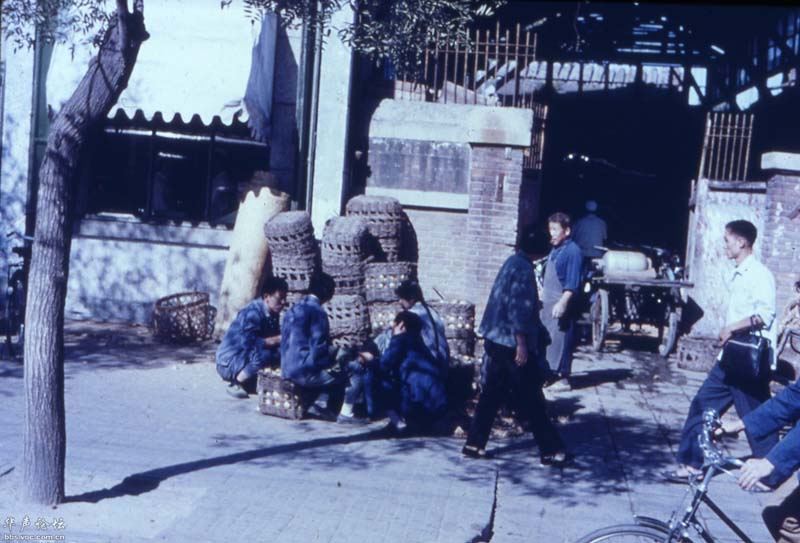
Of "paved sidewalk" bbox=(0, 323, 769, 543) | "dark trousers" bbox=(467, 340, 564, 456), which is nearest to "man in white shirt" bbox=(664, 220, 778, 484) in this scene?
"paved sidewalk" bbox=(0, 323, 769, 543)

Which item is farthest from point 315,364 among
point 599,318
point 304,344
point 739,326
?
point 599,318

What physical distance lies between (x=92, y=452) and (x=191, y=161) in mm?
6133

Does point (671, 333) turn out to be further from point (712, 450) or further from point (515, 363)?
point (712, 450)

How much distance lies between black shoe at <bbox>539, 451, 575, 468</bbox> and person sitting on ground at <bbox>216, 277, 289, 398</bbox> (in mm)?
2676

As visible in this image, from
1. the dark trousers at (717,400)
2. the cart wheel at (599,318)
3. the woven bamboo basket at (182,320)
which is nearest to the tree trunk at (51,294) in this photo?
the dark trousers at (717,400)

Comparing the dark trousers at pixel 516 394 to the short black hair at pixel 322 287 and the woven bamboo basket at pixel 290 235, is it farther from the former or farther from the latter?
the woven bamboo basket at pixel 290 235

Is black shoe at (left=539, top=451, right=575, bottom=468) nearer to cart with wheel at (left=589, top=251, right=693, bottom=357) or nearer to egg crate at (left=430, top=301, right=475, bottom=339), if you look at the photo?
egg crate at (left=430, top=301, right=475, bottom=339)

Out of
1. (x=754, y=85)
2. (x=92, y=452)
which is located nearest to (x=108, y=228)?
(x=92, y=452)

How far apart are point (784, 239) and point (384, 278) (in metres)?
4.33

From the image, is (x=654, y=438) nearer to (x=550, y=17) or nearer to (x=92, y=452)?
(x=92, y=452)

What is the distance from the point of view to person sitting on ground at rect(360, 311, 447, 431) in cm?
784

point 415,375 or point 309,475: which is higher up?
point 415,375

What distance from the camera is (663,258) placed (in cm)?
1340

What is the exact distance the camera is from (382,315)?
10.4 m
